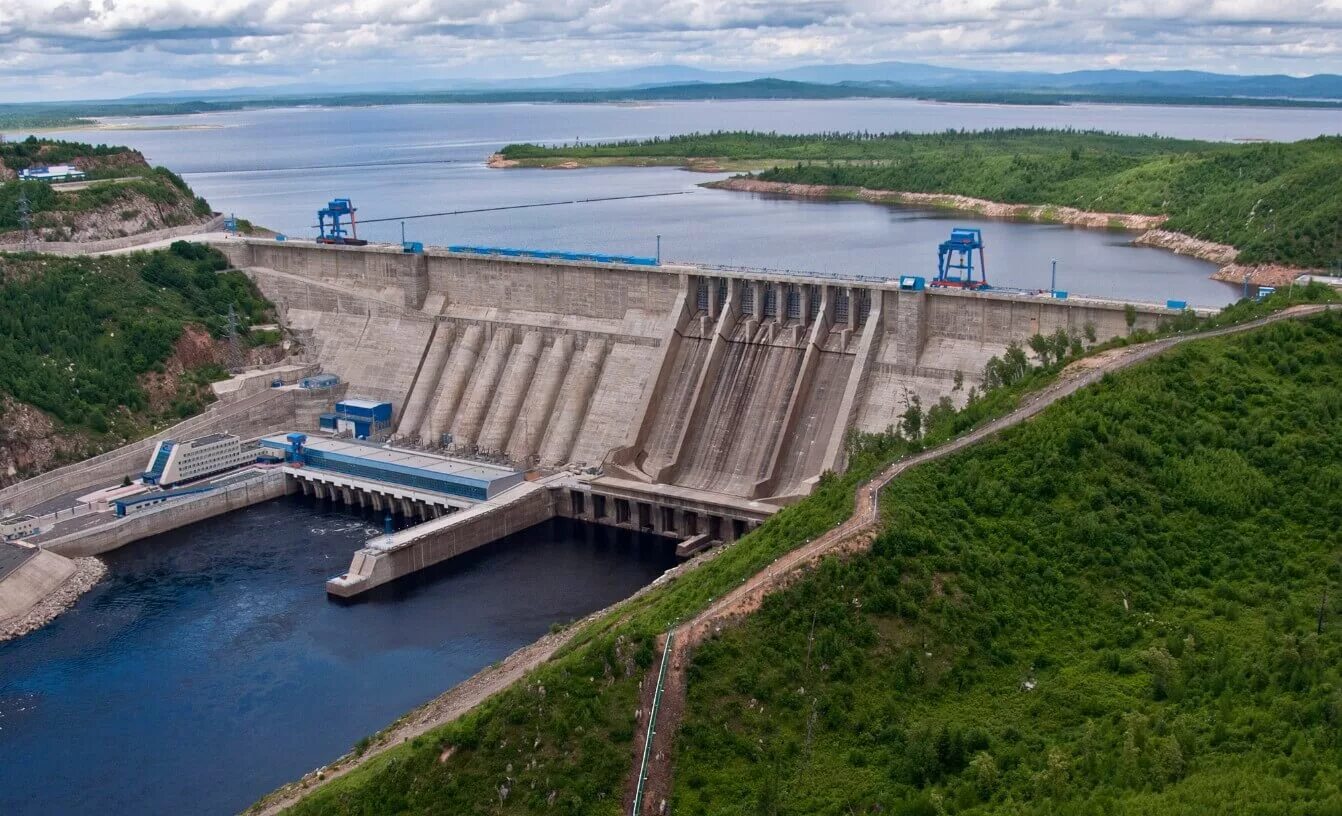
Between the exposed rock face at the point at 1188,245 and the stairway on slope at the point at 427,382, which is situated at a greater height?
the exposed rock face at the point at 1188,245

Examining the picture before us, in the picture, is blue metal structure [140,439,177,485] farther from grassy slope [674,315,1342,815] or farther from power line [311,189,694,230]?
power line [311,189,694,230]

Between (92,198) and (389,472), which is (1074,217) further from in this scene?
(389,472)

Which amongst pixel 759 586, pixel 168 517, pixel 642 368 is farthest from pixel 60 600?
pixel 759 586

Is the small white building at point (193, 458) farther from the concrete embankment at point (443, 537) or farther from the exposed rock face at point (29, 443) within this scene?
the concrete embankment at point (443, 537)

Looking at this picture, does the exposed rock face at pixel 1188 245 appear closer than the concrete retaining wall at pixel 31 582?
No

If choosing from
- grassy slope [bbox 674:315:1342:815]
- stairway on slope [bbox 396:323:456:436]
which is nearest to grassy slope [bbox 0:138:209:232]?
stairway on slope [bbox 396:323:456:436]

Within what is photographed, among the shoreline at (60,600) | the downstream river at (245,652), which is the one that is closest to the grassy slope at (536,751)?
the downstream river at (245,652)

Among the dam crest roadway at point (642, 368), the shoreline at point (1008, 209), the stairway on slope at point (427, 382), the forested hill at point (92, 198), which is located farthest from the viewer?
the shoreline at point (1008, 209)
